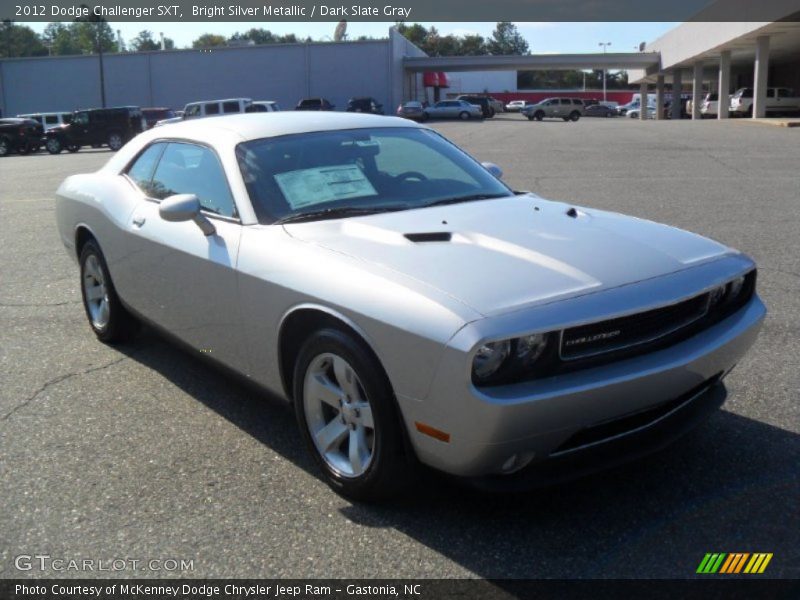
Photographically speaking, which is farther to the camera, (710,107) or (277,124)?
(710,107)

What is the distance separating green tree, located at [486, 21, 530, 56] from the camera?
160750 mm

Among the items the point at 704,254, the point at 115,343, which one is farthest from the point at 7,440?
the point at 704,254

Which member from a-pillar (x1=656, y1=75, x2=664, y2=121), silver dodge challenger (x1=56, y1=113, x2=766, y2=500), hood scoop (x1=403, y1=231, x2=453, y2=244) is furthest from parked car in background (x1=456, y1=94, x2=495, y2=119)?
hood scoop (x1=403, y1=231, x2=453, y2=244)

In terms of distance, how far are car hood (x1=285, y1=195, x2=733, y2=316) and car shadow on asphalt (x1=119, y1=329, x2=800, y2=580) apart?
714 millimetres

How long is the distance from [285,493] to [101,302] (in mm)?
2783

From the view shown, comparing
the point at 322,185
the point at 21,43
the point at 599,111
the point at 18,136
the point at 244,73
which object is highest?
the point at 21,43

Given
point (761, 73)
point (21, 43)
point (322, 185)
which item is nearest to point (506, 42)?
point (21, 43)

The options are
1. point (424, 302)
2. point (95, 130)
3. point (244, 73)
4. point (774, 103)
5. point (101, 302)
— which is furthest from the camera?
point (244, 73)

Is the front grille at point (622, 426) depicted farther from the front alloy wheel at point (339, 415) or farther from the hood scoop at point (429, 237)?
the hood scoop at point (429, 237)

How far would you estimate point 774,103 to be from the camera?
46.2 metres

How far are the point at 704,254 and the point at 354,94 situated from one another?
5761 cm

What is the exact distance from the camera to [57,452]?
3980 mm

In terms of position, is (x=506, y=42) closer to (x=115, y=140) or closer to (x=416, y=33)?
(x=416, y=33)

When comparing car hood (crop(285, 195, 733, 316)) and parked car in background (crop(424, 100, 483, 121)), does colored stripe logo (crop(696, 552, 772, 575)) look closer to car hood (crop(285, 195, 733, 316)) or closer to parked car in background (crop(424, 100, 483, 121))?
car hood (crop(285, 195, 733, 316))
